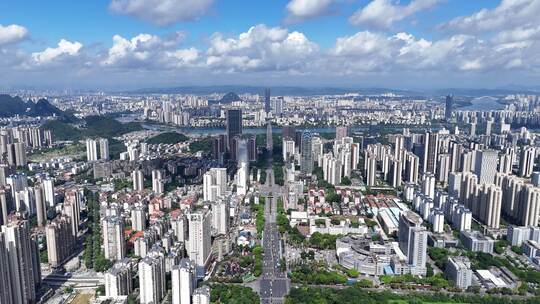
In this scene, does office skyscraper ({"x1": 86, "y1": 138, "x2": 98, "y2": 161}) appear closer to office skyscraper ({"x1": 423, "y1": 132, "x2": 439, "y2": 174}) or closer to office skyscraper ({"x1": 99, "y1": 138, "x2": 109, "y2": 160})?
office skyscraper ({"x1": 99, "y1": 138, "x2": 109, "y2": 160})

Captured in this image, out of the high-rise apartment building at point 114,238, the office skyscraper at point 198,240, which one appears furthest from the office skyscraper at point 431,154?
the high-rise apartment building at point 114,238

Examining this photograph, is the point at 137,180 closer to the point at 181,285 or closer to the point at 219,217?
the point at 219,217

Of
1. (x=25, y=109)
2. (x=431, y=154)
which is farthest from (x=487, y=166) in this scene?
(x=25, y=109)

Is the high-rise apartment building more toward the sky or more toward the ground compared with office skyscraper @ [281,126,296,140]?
more toward the ground

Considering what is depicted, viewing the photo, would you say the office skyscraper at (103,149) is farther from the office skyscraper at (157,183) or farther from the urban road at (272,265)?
the urban road at (272,265)

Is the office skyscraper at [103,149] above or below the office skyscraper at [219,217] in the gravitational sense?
above

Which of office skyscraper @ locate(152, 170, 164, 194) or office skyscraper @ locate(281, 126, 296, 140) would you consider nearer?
office skyscraper @ locate(152, 170, 164, 194)

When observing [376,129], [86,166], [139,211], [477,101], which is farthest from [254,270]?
[477,101]

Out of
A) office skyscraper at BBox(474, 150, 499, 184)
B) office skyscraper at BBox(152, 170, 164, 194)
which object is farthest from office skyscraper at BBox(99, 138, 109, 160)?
office skyscraper at BBox(474, 150, 499, 184)

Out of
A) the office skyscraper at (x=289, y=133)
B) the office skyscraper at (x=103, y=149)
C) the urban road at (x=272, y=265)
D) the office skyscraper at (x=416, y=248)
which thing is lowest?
the urban road at (x=272, y=265)
